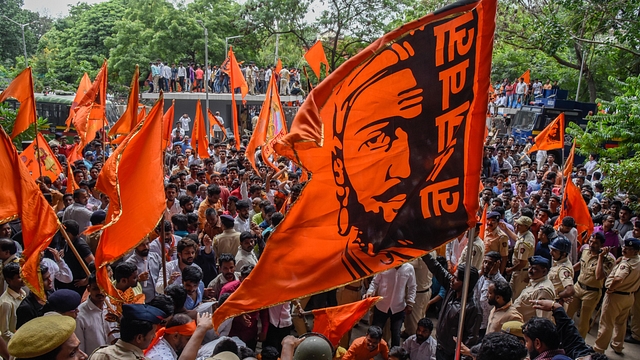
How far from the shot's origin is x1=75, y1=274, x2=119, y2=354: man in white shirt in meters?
4.91

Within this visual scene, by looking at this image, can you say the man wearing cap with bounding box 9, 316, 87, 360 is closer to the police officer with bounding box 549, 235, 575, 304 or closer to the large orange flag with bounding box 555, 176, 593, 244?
the police officer with bounding box 549, 235, 575, 304

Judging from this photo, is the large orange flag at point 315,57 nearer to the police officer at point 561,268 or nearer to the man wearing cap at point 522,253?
the man wearing cap at point 522,253

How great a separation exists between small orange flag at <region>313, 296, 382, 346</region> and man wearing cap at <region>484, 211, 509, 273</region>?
11.2 feet

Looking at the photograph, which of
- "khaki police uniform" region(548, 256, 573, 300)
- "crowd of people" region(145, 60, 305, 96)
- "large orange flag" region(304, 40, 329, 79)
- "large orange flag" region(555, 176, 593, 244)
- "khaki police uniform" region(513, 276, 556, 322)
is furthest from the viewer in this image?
"crowd of people" region(145, 60, 305, 96)

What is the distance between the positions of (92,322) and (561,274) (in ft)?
16.5

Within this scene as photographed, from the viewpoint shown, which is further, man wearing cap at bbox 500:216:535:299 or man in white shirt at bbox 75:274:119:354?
man wearing cap at bbox 500:216:535:299

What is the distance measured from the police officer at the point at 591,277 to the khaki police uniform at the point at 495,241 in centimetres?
103

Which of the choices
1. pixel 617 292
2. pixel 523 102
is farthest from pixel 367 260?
pixel 523 102

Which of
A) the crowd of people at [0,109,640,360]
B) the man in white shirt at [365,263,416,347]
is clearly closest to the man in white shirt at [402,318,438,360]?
the crowd of people at [0,109,640,360]

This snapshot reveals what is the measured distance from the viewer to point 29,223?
17.8 ft

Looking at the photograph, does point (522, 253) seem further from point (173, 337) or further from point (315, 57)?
point (315, 57)

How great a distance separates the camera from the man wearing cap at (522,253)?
799cm

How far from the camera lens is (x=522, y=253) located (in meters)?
7.99

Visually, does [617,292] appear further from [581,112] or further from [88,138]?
[581,112]
